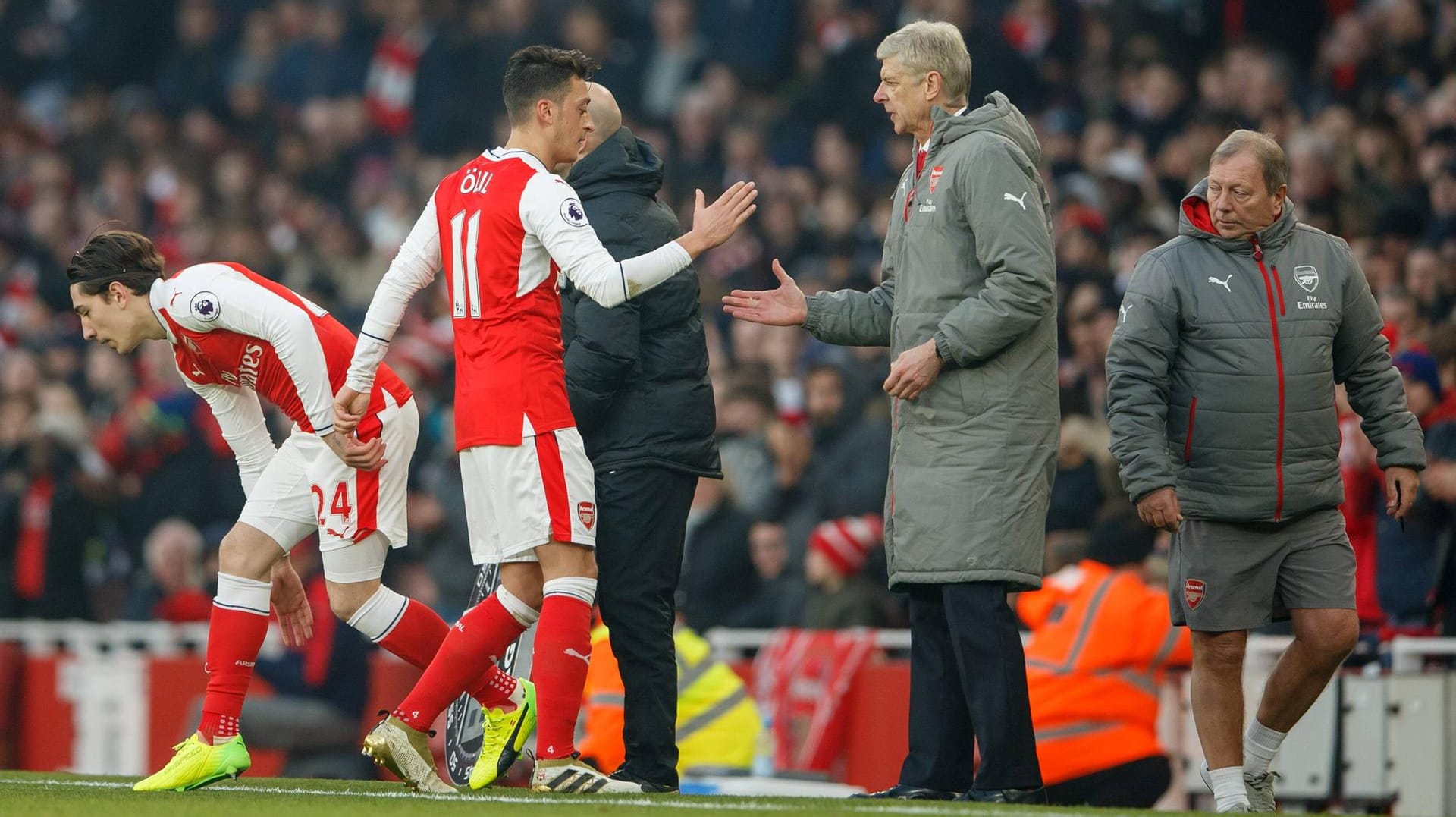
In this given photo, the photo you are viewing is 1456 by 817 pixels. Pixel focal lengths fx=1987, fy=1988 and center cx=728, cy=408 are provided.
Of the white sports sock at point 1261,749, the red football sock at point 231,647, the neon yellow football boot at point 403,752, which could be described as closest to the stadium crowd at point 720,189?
the red football sock at point 231,647

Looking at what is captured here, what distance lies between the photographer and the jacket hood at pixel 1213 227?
5.90m

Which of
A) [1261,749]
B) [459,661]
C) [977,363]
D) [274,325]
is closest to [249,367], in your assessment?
[274,325]

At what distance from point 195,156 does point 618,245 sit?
12.6m

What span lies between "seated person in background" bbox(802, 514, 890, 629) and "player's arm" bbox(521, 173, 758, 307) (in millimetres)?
3992

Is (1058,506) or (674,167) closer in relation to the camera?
(1058,506)

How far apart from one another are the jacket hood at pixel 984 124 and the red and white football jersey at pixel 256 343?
6.23ft

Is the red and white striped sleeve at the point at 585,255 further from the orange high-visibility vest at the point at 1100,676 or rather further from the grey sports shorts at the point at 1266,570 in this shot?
the orange high-visibility vest at the point at 1100,676

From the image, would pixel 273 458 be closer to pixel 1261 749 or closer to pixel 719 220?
pixel 719 220

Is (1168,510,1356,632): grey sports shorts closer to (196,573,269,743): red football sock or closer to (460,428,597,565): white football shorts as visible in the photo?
(460,428,597,565): white football shorts

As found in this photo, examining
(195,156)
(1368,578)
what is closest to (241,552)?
(1368,578)

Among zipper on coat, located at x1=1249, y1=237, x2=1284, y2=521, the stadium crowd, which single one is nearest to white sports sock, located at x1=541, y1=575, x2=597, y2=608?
the stadium crowd

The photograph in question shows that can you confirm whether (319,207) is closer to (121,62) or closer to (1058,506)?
(121,62)

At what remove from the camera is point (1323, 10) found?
12.9m

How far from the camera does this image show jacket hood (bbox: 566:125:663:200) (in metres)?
6.51
